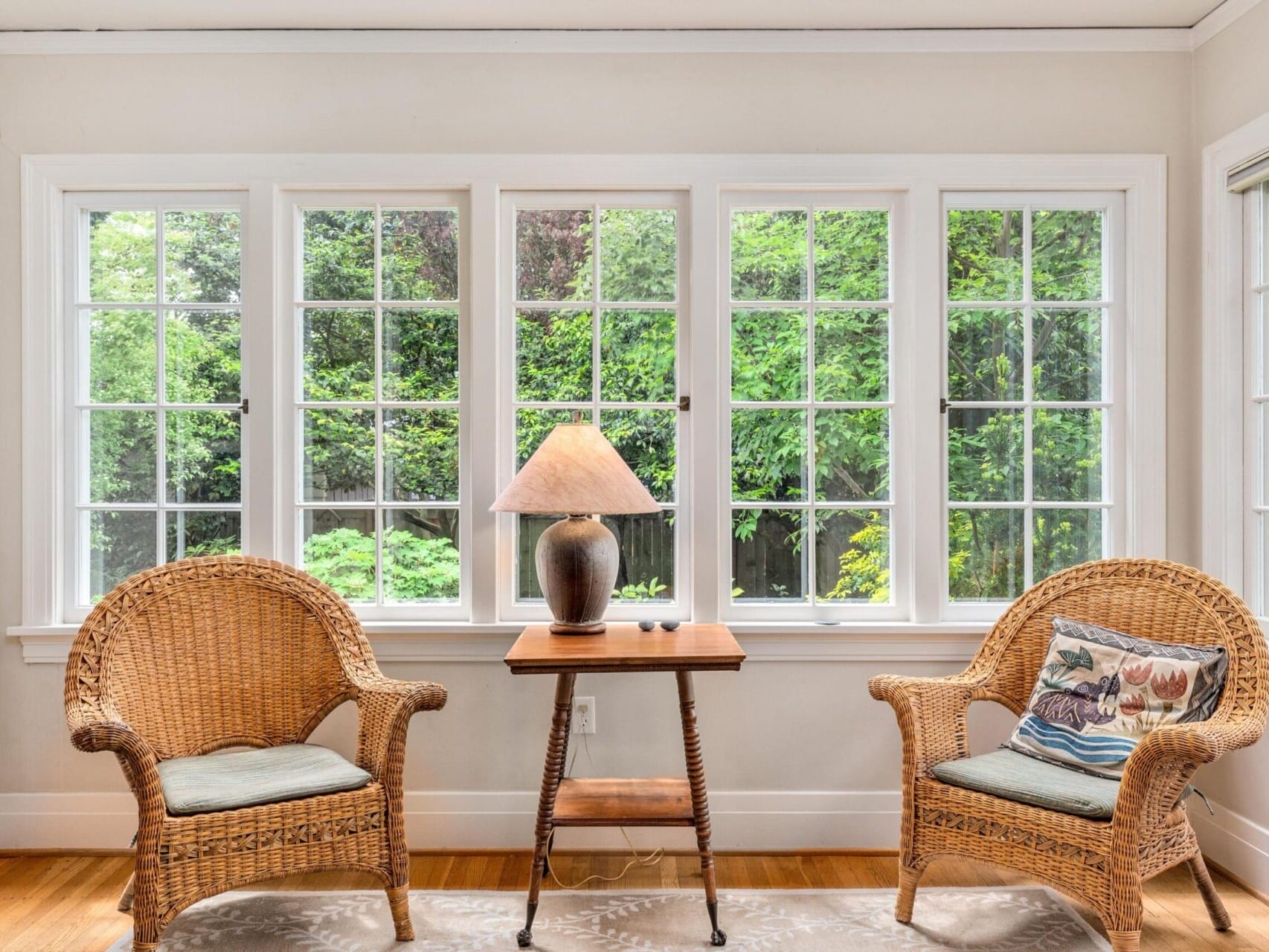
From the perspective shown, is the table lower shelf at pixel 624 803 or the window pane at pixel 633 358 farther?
the window pane at pixel 633 358

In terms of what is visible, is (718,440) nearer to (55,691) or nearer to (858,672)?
(858,672)

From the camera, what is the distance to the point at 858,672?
2760mm

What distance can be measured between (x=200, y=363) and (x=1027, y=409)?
272cm

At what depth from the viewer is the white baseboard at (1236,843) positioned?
2436 mm

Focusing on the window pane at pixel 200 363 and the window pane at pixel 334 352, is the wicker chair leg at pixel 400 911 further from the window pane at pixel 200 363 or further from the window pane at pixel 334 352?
the window pane at pixel 200 363

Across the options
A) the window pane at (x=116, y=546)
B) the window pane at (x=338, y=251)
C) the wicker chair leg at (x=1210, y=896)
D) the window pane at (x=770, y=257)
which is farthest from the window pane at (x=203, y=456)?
the wicker chair leg at (x=1210, y=896)

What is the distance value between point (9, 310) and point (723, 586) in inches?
96.0

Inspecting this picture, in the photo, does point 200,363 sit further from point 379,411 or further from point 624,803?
point 624,803

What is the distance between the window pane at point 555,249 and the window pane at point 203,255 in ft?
3.05

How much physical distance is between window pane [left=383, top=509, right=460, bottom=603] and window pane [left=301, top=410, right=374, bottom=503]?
0.46ft

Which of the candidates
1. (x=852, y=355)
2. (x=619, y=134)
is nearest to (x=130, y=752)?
(x=619, y=134)

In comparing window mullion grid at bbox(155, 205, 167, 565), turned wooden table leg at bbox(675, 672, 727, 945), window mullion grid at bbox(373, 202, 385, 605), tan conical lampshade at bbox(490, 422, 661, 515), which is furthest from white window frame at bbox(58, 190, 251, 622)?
turned wooden table leg at bbox(675, 672, 727, 945)

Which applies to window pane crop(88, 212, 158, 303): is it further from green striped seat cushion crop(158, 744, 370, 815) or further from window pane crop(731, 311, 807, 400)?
window pane crop(731, 311, 807, 400)

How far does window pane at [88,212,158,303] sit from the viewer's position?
111 inches
